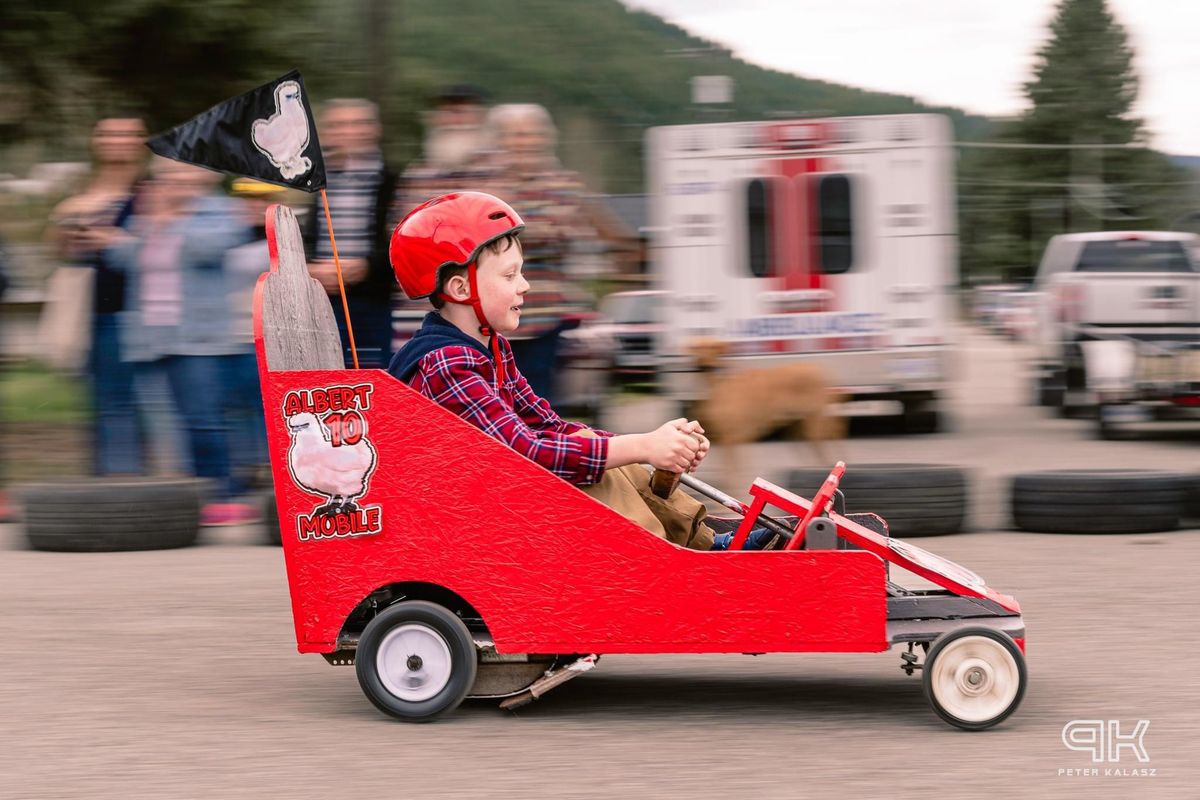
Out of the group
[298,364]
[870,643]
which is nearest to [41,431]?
[298,364]

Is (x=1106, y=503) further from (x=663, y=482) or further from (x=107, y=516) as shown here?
(x=107, y=516)

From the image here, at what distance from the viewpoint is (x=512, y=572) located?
14.8ft

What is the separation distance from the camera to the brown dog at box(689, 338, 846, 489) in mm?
11047

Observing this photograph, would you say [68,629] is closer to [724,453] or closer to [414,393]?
[414,393]

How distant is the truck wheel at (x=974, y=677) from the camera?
4344 mm

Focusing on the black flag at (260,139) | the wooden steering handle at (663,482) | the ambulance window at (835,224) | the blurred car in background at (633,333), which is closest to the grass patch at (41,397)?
the ambulance window at (835,224)

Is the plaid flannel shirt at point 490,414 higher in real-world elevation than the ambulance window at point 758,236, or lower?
lower

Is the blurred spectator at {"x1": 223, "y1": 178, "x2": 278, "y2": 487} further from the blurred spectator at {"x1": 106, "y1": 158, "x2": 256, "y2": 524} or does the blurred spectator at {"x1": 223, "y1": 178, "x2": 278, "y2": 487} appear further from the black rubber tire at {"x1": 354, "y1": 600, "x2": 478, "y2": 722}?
the black rubber tire at {"x1": 354, "y1": 600, "x2": 478, "y2": 722}

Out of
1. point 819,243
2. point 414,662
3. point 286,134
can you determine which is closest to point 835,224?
point 819,243

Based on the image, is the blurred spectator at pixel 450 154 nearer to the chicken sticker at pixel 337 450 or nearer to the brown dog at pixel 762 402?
the brown dog at pixel 762 402

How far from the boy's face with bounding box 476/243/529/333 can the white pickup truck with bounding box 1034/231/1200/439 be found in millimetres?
9144

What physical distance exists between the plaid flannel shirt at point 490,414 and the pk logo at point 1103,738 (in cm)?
150

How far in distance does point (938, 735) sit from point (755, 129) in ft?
32.4

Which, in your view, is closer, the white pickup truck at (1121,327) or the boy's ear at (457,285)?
the boy's ear at (457,285)
